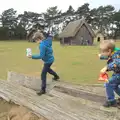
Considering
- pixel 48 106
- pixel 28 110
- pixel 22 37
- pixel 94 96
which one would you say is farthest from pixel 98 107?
pixel 22 37

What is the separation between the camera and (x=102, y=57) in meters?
5.11

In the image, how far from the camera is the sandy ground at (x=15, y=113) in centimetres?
623

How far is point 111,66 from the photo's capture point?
16.1 feet

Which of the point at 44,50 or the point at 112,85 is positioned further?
the point at 44,50

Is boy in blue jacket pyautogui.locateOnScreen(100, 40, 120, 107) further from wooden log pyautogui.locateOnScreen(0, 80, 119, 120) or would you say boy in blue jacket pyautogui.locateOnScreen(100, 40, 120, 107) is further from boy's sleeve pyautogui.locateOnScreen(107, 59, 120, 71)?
wooden log pyautogui.locateOnScreen(0, 80, 119, 120)

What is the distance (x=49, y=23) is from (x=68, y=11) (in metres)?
7.19

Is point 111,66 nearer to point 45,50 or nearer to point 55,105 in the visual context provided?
point 55,105

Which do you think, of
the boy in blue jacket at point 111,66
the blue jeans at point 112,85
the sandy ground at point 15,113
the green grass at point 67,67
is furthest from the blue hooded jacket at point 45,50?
the green grass at point 67,67

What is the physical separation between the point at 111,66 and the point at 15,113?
2.86 m

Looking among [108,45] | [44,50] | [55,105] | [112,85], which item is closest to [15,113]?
[55,105]

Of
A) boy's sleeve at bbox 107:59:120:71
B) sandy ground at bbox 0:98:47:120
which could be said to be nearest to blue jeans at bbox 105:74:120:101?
boy's sleeve at bbox 107:59:120:71

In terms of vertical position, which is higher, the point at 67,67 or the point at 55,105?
the point at 55,105

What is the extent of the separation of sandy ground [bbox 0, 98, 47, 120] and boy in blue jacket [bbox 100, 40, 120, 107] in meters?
1.63

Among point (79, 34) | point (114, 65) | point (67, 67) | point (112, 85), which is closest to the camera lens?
point (114, 65)
